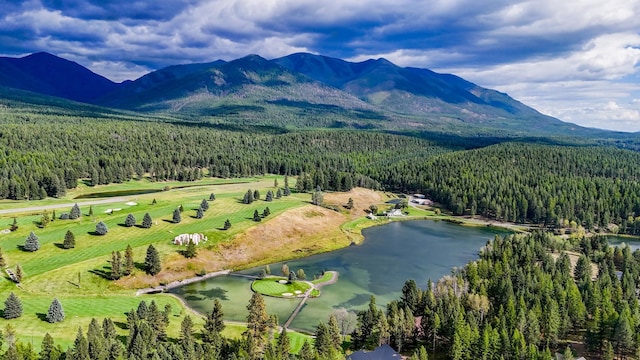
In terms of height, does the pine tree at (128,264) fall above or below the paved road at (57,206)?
below

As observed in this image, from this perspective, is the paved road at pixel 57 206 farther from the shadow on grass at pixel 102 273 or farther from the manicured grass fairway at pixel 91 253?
the shadow on grass at pixel 102 273

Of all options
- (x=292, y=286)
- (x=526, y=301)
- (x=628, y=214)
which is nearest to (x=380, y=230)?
(x=292, y=286)

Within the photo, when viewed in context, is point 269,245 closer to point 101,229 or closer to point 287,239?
point 287,239

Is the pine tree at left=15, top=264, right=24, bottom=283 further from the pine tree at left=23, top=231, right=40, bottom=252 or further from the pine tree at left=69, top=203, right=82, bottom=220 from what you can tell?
the pine tree at left=69, top=203, right=82, bottom=220

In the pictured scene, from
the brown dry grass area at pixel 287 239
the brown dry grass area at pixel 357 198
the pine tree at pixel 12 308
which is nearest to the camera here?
the pine tree at pixel 12 308

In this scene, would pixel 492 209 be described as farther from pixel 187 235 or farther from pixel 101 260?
pixel 101 260

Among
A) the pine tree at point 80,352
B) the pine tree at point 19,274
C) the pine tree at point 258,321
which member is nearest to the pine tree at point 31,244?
the pine tree at point 19,274

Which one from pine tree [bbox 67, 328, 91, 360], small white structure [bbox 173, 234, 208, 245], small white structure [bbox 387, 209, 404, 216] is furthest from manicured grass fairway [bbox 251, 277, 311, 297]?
small white structure [bbox 387, 209, 404, 216]
